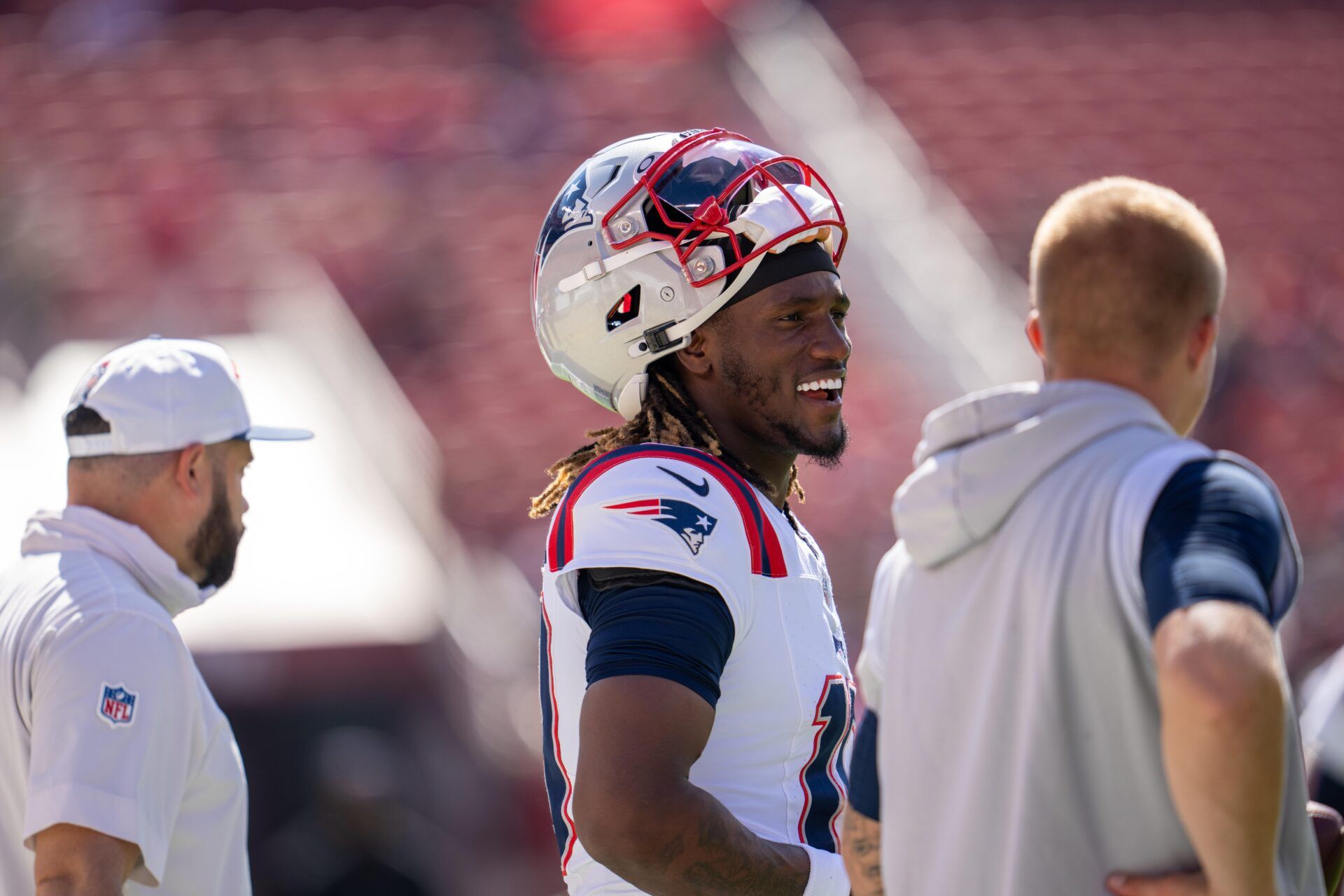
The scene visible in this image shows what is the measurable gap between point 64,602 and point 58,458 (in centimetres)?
583

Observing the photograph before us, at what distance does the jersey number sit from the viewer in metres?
2.28

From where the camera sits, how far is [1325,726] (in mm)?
4020

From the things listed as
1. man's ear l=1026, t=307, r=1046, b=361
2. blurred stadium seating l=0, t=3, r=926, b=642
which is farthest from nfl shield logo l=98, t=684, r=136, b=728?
blurred stadium seating l=0, t=3, r=926, b=642

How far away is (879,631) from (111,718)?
1.50 metres

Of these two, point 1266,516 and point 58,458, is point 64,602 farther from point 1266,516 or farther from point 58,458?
point 58,458

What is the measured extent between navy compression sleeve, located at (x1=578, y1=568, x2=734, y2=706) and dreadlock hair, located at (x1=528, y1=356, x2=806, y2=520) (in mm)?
390

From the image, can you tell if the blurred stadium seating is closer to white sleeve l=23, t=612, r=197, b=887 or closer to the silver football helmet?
white sleeve l=23, t=612, r=197, b=887

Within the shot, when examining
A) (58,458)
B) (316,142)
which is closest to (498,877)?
(58,458)

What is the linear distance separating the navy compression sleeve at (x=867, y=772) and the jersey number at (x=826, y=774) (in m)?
0.24

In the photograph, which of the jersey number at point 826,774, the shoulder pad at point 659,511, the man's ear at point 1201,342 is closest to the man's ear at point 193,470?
the shoulder pad at point 659,511

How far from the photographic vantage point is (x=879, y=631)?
6.54 feet

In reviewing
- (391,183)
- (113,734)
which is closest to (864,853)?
(113,734)

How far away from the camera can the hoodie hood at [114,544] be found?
2.94 meters

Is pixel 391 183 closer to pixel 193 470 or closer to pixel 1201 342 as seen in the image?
pixel 193 470
